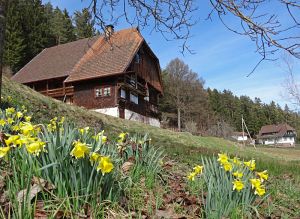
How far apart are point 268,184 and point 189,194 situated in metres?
1.75

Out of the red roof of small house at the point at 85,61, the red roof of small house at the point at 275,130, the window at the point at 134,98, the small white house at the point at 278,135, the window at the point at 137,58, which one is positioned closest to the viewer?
the red roof of small house at the point at 85,61

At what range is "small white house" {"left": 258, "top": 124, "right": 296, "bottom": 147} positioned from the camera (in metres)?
103

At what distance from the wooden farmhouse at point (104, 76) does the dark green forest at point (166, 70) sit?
143 inches

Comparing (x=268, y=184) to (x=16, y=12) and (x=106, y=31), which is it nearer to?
(x=106, y=31)

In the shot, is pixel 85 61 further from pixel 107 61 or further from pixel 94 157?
pixel 94 157

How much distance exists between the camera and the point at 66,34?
5591 centimetres

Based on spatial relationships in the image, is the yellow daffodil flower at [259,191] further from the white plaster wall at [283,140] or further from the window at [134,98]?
the white plaster wall at [283,140]

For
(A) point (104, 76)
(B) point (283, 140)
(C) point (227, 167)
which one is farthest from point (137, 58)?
(B) point (283, 140)

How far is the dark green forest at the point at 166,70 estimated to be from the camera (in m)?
43.7

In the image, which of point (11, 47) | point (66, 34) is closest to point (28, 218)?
point (11, 47)

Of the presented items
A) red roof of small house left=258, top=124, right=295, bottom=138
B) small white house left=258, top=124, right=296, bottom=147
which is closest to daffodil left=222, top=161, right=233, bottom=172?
small white house left=258, top=124, right=296, bottom=147

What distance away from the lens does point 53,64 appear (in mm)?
34688

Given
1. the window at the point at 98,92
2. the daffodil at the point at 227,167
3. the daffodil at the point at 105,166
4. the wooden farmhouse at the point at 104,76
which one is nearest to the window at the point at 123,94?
the wooden farmhouse at the point at 104,76

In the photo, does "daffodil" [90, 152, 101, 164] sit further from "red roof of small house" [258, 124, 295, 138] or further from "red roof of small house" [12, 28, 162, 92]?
"red roof of small house" [258, 124, 295, 138]
